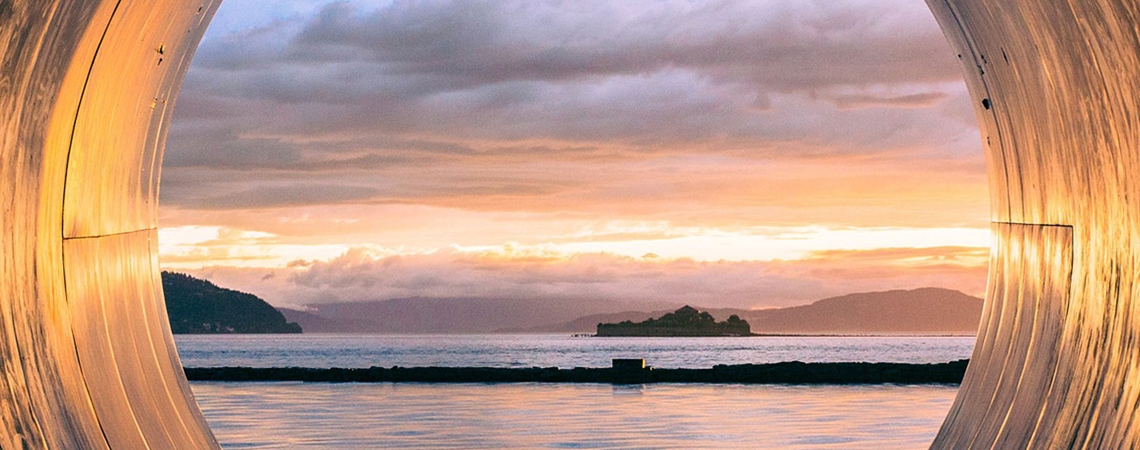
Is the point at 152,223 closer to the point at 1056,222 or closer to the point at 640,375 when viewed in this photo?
the point at 1056,222

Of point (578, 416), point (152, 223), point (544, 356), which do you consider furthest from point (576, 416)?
point (544, 356)

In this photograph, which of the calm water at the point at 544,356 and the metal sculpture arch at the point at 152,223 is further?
the calm water at the point at 544,356

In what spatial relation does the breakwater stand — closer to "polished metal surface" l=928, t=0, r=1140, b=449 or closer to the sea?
the sea

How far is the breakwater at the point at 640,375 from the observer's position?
38500 mm

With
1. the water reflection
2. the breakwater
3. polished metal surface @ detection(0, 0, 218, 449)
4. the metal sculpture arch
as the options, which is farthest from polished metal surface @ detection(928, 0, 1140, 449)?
the breakwater

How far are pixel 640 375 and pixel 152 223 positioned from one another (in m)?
30.0

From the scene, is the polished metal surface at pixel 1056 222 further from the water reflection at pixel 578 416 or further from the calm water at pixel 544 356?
the calm water at pixel 544 356

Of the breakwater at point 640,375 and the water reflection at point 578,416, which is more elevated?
the breakwater at point 640,375

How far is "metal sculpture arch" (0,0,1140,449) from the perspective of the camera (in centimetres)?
478

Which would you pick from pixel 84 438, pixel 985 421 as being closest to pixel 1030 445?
pixel 985 421

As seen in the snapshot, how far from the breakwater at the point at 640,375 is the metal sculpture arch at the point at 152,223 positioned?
29798mm

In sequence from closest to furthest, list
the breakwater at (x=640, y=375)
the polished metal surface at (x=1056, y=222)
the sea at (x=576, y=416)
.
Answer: the polished metal surface at (x=1056, y=222), the sea at (x=576, y=416), the breakwater at (x=640, y=375)

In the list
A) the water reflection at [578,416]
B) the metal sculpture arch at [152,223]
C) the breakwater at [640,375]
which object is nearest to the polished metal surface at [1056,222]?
the metal sculpture arch at [152,223]

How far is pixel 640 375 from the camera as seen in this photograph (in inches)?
1524
